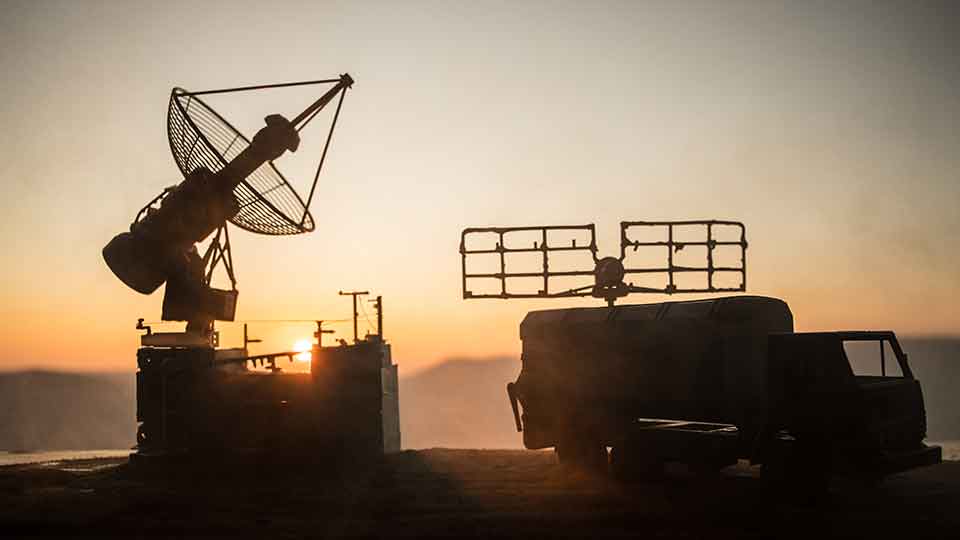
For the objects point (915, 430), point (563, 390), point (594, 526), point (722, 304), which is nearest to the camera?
point (594, 526)

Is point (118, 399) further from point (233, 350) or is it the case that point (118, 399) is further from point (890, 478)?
point (890, 478)

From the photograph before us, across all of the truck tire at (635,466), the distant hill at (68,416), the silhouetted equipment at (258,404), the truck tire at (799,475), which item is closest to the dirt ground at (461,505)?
the truck tire at (799,475)

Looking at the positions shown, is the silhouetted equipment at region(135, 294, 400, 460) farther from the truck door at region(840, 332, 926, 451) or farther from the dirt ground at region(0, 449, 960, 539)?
the truck door at region(840, 332, 926, 451)

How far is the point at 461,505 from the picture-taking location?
1221cm

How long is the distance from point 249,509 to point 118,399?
15184cm

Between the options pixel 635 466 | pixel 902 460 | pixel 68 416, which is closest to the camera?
pixel 902 460

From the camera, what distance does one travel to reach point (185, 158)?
57.6 ft

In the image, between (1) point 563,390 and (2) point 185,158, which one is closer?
(1) point 563,390

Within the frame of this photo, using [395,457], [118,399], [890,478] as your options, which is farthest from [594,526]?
[118,399]

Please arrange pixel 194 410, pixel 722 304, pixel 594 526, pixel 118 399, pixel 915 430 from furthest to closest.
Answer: pixel 118 399, pixel 194 410, pixel 722 304, pixel 915 430, pixel 594 526

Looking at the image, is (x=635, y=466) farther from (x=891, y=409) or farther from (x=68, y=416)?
(x=68, y=416)

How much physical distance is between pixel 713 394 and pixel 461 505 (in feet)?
14.2

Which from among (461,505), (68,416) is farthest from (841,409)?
(68,416)

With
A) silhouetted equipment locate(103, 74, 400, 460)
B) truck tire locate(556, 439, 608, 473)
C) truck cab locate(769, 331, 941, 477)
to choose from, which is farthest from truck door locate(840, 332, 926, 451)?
silhouetted equipment locate(103, 74, 400, 460)
